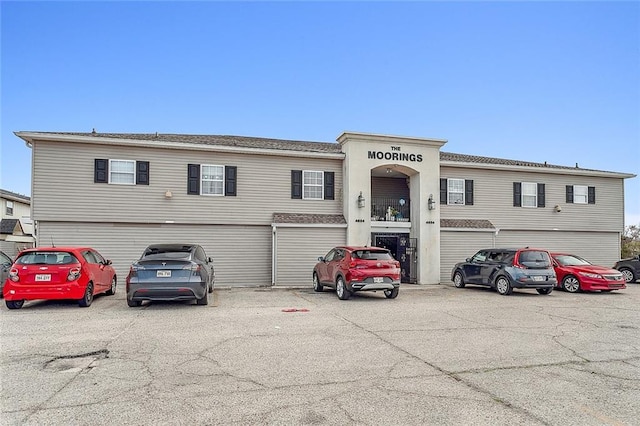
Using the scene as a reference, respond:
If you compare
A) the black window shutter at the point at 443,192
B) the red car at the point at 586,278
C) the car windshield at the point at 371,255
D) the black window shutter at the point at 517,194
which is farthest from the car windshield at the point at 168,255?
the black window shutter at the point at 517,194

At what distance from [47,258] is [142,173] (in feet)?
22.6

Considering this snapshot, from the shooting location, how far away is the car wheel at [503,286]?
14977 mm

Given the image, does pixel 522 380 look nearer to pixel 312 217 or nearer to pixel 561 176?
pixel 312 217

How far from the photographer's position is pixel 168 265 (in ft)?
34.8

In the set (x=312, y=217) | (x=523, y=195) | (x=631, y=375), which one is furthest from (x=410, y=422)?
(x=523, y=195)

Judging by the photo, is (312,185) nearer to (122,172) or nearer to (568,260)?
(122,172)

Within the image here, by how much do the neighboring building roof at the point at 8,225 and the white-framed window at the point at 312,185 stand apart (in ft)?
69.3

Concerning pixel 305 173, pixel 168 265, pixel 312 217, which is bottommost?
pixel 168 265

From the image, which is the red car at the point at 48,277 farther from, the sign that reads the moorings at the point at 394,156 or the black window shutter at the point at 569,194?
the black window shutter at the point at 569,194

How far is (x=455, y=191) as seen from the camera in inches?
827

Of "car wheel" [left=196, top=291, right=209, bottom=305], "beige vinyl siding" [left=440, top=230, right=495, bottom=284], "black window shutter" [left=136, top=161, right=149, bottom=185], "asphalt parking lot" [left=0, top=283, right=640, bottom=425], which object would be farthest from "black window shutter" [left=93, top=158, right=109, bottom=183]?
"beige vinyl siding" [left=440, top=230, right=495, bottom=284]

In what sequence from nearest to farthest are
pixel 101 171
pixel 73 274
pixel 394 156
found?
pixel 73 274 → pixel 101 171 → pixel 394 156

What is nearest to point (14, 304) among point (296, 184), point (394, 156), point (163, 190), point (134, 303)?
point (134, 303)

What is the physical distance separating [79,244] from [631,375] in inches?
652
